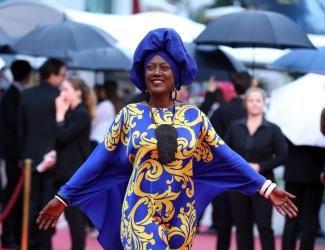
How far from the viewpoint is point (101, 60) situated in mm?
16875

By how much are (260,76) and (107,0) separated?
3963mm

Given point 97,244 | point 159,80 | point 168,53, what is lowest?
point 97,244

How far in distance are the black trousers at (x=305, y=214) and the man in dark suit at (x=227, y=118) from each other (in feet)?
2.36

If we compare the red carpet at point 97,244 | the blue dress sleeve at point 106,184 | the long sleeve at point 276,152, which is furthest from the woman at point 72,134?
the blue dress sleeve at point 106,184

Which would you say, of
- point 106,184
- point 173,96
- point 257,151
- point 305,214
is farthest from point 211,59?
point 173,96

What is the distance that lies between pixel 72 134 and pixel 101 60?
5.58m

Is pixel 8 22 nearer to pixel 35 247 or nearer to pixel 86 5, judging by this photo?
pixel 35 247

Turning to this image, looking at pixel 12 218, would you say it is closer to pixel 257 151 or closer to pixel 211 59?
pixel 211 59

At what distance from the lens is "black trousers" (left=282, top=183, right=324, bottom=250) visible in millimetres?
11711

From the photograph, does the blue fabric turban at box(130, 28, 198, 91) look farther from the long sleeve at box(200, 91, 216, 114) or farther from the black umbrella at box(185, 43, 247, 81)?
the long sleeve at box(200, 91, 216, 114)

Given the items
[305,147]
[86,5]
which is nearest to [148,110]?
[305,147]

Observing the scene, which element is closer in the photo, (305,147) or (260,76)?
(305,147)

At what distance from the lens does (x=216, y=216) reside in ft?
50.5

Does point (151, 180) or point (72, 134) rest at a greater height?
point (151, 180)
